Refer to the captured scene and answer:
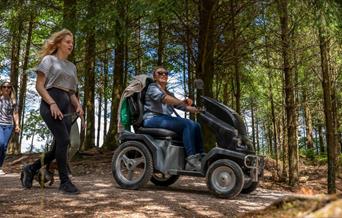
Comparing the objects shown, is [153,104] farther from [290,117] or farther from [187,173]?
[290,117]

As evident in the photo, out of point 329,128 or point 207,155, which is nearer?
point 207,155

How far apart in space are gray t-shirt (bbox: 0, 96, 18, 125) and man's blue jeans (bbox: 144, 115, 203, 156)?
3.10m

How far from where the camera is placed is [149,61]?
1702cm

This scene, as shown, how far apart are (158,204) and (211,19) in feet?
22.4

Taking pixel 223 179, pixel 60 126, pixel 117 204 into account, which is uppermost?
pixel 60 126

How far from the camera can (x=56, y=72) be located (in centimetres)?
557

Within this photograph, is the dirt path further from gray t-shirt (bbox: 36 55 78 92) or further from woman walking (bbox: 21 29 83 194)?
gray t-shirt (bbox: 36 55 78 92)

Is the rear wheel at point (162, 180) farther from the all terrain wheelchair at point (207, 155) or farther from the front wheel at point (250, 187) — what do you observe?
the front wheel at point (250, 187)

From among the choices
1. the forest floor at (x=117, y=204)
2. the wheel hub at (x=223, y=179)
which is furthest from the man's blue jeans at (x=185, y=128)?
the forest floor at (x=117, y=204)

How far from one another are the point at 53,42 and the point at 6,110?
3136 millimetres

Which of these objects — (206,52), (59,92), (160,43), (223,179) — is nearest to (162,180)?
(223,179)

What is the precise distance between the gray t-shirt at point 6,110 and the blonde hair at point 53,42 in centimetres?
285

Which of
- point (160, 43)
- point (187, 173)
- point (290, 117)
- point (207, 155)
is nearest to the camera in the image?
point (207, 155)

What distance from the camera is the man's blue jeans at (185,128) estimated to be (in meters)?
6.26
